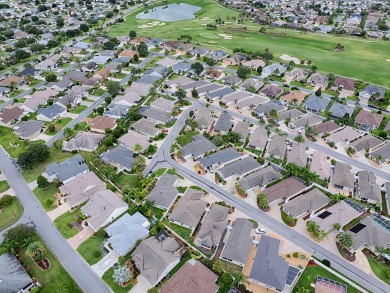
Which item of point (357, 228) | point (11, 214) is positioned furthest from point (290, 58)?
point (11, 214)

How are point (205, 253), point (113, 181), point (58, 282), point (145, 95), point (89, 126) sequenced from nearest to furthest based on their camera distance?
point (58, 282)
point (205, 253)
point (113, 181)
point (89, 126)
point (145, 95)

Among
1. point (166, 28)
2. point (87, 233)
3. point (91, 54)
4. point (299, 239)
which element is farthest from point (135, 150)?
point (166, 28)

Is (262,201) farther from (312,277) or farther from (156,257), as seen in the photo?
(156,257)

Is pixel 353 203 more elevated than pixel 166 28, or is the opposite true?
pixel 166 28

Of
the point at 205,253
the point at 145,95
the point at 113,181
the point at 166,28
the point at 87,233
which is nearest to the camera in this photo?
the point at 205,253

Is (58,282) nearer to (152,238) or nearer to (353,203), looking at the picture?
(152,238)

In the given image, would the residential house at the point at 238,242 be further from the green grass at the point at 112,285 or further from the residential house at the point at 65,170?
the residential house at the point at 65,170

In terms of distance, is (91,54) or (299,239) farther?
(91,54)
